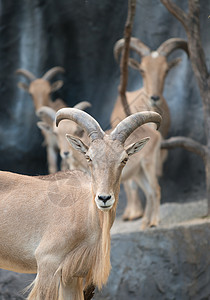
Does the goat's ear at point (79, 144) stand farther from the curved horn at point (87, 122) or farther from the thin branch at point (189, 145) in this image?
the thin branch at point (189, 145)

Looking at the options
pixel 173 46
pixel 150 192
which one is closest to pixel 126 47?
pixel 173 46

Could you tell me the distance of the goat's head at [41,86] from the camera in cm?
1315

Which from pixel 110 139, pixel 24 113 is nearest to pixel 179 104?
pixel 24 113

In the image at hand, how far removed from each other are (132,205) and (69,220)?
18.2 ft

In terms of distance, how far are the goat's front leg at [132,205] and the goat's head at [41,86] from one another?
317cm

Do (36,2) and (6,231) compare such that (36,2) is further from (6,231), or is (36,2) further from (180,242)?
(6,231)

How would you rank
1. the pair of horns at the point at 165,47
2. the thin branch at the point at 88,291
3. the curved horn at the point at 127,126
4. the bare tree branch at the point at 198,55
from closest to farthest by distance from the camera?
1. the curved horn at the point at 127,126
2. the thin branch at the point at 88,291
3. the bare tree branch at the point at 198,55
4. the pair of horns at the point at 165,47

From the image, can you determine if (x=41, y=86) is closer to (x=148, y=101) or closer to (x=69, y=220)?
(x=148, y=101)

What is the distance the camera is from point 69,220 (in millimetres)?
5738

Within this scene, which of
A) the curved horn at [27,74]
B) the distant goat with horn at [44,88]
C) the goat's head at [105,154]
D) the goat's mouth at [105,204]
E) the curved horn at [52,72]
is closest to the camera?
the goat's mouth at [105,204]

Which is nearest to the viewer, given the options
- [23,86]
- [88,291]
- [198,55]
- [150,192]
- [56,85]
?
[88,291]

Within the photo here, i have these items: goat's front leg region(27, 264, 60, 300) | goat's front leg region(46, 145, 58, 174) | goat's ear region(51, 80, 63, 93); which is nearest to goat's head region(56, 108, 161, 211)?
goat's front leg region(27, 264, 60, 300)

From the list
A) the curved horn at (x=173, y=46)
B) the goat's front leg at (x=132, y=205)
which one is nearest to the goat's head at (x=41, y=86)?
the curved horn at (x=173, y=46)

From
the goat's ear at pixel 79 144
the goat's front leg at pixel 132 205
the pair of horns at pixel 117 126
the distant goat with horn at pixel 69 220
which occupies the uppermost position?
the pair of horns at pixel 117 126
